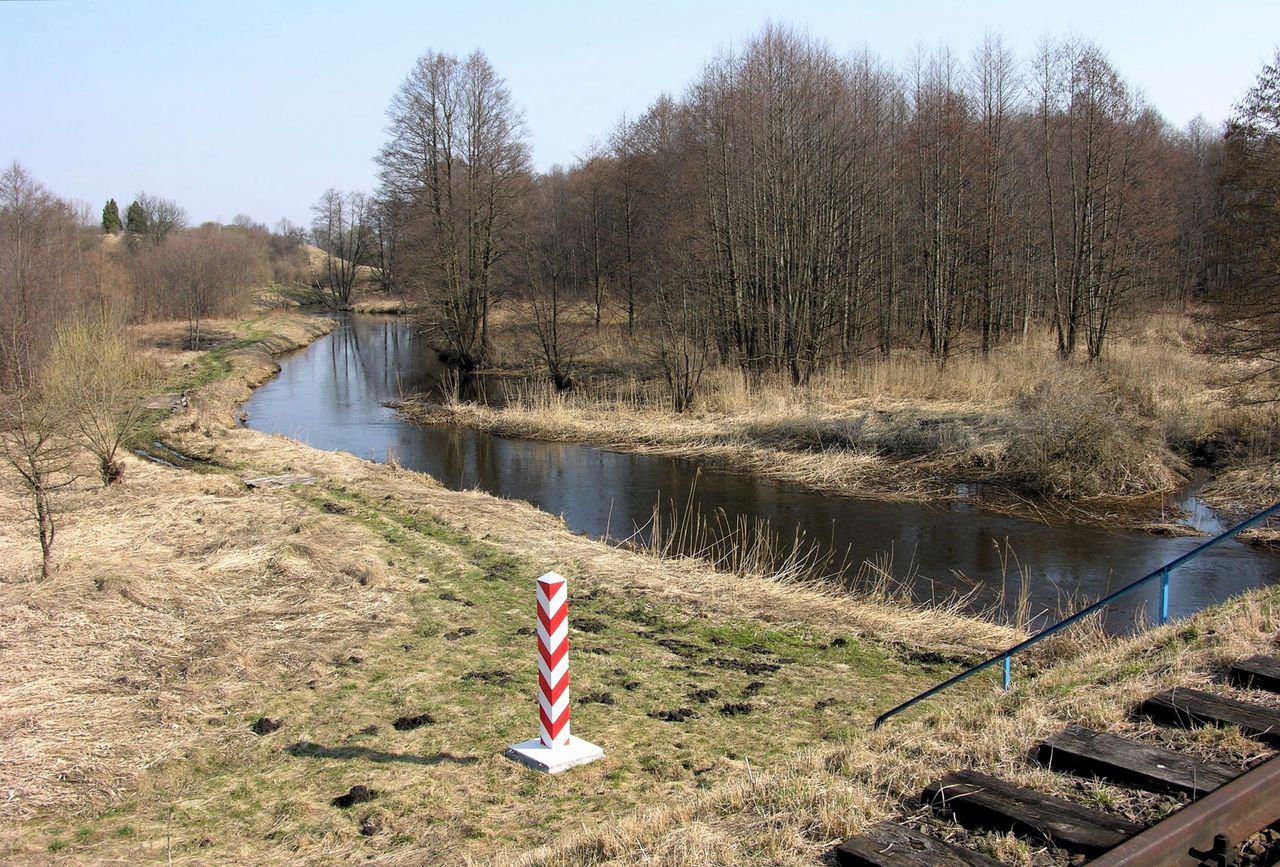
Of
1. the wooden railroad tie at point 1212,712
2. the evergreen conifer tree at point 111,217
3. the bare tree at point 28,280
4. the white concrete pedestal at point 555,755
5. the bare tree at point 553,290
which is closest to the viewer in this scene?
the wooden railroad tie at point 1212,712

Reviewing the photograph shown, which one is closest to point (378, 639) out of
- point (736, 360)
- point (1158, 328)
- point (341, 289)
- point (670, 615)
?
point (670, 615)

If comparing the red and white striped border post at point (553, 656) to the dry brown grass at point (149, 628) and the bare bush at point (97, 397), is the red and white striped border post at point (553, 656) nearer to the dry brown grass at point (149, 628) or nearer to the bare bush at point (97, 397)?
the dry brown grass at point (149, 628)

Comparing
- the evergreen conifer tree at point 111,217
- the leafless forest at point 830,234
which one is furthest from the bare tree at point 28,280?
the evergreen conifer tree at point 111,217

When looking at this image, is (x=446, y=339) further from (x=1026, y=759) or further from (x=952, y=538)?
(x=1026, y=759)

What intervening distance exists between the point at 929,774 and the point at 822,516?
39.9 ft

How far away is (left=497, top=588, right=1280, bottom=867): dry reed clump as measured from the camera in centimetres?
366

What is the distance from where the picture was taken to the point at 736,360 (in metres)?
26.9

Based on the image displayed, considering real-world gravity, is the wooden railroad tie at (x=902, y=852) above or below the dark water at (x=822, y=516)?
above

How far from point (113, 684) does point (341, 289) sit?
72.4 m

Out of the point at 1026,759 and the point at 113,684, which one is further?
the point at 113,684

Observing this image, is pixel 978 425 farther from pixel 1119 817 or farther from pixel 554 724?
pixel 1119 817

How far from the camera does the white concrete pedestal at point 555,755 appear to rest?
5.73 metres

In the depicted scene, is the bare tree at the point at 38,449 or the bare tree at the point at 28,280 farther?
the bare tree at the point at 28,280

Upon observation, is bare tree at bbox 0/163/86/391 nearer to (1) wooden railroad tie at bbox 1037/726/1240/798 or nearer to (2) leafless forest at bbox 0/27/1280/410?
(2) leafless forest at bbox 0/27/1280/410
